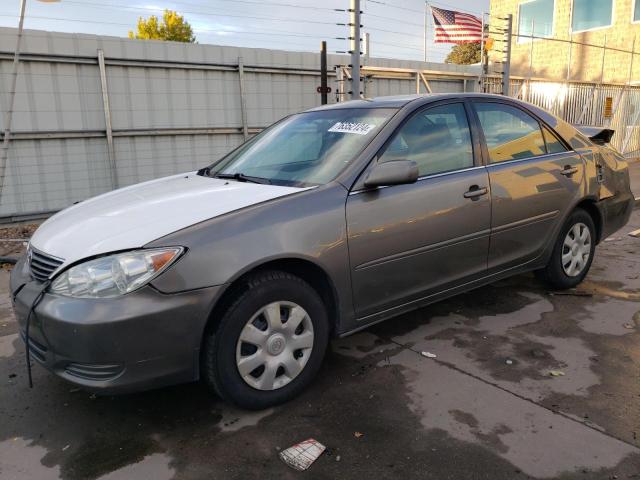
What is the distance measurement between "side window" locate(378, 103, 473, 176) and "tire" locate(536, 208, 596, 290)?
1.31 metres

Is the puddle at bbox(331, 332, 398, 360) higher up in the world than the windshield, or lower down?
lower down

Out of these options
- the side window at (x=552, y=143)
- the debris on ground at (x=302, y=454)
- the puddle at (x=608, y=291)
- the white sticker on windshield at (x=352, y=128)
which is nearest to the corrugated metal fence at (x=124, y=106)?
the white sticker on windshield at (x=352, y=128)

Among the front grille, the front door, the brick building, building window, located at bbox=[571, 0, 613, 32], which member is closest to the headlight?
the front grille

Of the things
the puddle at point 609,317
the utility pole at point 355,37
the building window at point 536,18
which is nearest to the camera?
the puddle at point 609,317

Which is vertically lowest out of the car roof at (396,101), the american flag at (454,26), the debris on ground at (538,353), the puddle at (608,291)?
the puddle at (608,291)

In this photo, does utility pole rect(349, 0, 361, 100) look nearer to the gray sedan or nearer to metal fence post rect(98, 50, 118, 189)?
metal fence post rect(98, 50, 118, 189)

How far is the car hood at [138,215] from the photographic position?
2564 millimetres

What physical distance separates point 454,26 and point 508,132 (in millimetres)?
13427

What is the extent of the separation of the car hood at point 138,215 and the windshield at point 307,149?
201mm

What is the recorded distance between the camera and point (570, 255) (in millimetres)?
4508

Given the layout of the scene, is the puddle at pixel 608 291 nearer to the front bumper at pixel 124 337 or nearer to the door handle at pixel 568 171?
the door handle at pixel 568 171

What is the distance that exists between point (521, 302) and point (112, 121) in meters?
6.34

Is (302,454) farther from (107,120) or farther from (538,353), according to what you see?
(107,120)

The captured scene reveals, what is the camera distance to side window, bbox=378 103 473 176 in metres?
3.35
